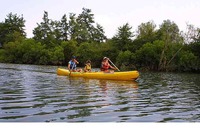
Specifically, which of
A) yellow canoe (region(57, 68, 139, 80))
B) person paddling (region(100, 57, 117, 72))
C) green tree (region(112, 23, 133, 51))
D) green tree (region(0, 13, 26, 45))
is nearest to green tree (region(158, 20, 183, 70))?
green tree (region(112, 23, 133, 51))

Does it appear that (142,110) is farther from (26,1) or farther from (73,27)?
(73,27)

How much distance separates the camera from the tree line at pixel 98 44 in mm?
22094

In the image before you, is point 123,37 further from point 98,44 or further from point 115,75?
point 115,75

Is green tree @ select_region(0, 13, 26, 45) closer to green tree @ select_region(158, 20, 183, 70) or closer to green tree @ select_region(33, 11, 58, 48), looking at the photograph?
green tree @ select_region(33, 11, 58, 48)

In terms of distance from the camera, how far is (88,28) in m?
34.0

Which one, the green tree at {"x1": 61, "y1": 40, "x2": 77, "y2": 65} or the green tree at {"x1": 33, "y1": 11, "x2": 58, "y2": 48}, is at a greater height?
the green tree at {"x1": 33, "y1": 11, "x2": 58, "y2": 48}

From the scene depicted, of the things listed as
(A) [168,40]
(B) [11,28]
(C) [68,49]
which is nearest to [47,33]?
(C) [68,49]

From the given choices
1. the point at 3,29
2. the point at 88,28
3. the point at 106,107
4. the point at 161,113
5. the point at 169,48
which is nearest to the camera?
the point at 161,113

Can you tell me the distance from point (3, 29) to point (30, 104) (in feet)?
72.1

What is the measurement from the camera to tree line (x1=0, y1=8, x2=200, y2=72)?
72.5 feet

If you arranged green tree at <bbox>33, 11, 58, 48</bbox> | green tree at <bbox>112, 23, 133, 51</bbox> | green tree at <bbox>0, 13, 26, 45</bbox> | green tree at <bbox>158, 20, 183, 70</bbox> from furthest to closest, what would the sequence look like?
green tree at <bbox>33, 11, 58, 48</bbox>, green tree at <bbox>112, 23, 133, 51</bbox>, green tree at <bbox>0, 13, 26, 45</bbox>, green tree at <bbox>158, 20, 183, 70</bbox>

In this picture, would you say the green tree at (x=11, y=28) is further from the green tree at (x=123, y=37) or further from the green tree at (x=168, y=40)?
the green tree at (x=168, y=40)

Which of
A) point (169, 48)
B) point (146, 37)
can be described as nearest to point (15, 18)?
point (146, 37)

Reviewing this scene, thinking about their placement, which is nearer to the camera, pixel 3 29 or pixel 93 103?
pixel 93 103
